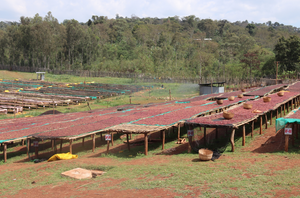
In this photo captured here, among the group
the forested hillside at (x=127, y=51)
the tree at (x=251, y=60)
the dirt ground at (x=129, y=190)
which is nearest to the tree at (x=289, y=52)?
the tree at (x=251, y=60)

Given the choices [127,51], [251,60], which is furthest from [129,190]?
[127,51]

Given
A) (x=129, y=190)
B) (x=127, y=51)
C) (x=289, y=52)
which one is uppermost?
(x=127, y=51)

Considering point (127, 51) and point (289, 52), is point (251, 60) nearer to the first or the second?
point (289, 52)

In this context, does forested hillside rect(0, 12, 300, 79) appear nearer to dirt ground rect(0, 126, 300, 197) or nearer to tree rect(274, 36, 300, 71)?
tree rect(274, 36, 300, 71)

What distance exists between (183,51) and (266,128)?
68.1m

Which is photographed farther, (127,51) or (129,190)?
(127,51)

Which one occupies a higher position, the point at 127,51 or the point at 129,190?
the point at 127,51

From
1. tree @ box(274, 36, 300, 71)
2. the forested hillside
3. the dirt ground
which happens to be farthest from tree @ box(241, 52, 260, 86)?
the dirt ground

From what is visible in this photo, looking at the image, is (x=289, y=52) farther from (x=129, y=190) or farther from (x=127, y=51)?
(x=129, y=190)

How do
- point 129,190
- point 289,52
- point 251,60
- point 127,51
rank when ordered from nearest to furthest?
point 129,190
point 289,52
point 251,60
point 127,51

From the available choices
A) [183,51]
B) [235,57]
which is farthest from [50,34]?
[235,57]

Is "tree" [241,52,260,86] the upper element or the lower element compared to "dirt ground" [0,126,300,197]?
upper

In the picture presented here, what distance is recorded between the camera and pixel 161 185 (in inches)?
366

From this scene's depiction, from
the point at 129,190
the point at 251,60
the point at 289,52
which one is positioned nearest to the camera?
the point at 129,190
